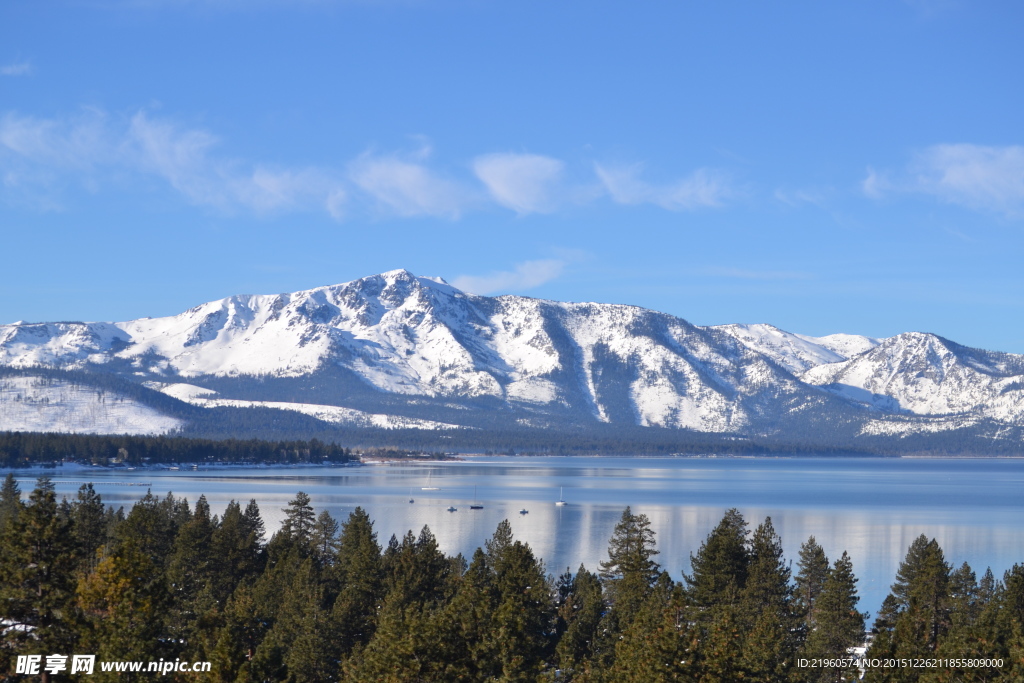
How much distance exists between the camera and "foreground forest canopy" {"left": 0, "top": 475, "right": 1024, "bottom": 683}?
3678 centimetres

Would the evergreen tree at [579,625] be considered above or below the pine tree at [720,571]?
below

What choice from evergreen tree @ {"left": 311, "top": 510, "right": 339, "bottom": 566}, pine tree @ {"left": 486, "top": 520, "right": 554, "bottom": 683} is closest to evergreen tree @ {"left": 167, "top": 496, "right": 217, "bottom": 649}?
evergreen tree @ {"left": 311, "top": 510, "right": 339, "bottom": 566}

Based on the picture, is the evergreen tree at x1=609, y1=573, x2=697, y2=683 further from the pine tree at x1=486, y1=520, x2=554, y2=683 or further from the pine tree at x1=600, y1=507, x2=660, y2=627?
the pine tree at x1=600, y1=507, x2=660, y2=627

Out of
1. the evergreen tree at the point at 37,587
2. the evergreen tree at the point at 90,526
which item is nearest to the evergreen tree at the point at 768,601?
the evergreen tree at the point at 37,587

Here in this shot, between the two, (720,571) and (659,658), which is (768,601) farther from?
(659,658)

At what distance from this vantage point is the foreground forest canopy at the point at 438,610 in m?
36.8

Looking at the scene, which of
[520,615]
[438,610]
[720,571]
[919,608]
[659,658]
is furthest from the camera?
[720,571]

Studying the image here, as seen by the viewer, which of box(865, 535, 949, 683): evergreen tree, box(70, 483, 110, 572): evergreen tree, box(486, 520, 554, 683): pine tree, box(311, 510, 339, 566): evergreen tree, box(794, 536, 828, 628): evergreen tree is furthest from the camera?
box(311, 510, 339, 566): evergreen tree

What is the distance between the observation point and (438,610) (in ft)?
172

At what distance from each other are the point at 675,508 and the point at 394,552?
10582cm

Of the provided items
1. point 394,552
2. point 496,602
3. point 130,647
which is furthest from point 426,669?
point 394,552

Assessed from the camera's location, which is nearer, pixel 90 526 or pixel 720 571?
pixel 720 571

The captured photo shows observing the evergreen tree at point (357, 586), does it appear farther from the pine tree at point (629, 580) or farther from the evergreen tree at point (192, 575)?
the pine tree at point (629, 580)

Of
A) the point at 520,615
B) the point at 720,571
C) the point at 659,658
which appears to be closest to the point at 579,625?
the point at 520,615
